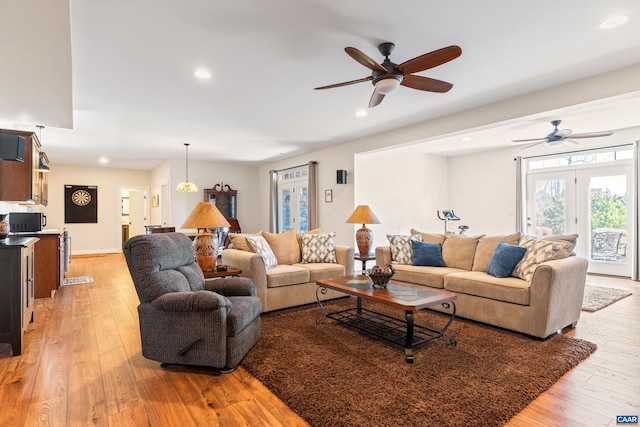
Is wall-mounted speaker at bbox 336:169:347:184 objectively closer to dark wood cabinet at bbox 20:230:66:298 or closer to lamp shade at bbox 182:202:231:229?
lamp shade at bbox 182:202:231:229

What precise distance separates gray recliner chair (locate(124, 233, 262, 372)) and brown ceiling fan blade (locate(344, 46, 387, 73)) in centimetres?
193

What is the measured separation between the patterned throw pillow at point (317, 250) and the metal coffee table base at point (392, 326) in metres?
0.83

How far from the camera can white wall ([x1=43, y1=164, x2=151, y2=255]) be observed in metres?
9.43

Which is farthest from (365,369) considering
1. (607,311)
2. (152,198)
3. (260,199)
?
(152,198)

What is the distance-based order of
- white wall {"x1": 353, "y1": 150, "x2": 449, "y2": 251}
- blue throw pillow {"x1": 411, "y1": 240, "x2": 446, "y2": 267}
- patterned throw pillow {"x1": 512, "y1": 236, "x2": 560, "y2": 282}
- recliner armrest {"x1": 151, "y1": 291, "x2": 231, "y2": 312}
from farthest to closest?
white wall {"x1": 353, "y1": 150, "x2": 449, "y2": 251}, blue throw pillow {"x1": 411, "y1": 240, "x2": 446, "y2": 267}, patterned throw pillow {"x1": 512, "y1": 236, "x2": 560, "y2": 282}, recliner armrest {"x1": 151, "y1": 291, "x2": 231, "y2": 312}

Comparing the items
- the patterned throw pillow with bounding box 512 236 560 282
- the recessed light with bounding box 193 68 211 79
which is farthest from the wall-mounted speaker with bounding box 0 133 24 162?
the patterned throw pillow with bounding box 512 236 560 282

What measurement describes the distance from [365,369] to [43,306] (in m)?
4.14

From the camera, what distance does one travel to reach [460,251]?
4.30 m

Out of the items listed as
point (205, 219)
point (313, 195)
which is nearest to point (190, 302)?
point (205, 219)

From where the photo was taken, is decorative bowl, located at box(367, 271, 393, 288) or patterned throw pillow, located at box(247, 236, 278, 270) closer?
decorative bowl, located at box(367, 271, 393, 288)

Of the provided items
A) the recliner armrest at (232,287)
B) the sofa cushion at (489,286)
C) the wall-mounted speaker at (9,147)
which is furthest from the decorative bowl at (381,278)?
the wall-mounted speaker at (9,147)

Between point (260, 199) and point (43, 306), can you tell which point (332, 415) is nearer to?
point (43, 306)

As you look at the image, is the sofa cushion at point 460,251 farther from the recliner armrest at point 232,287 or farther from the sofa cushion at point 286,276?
the recliner armrest at point 232,287

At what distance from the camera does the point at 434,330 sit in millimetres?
3229
